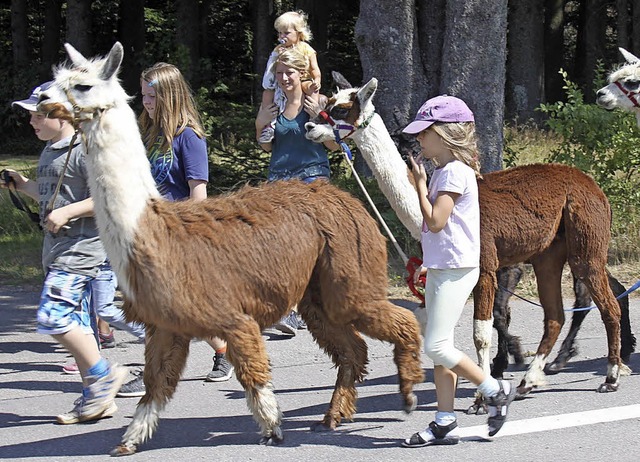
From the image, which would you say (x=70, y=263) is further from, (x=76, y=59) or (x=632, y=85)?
(x=632, y=85)

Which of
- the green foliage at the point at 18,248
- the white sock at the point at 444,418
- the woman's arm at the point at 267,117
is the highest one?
the woman's arm at the point at 267,117

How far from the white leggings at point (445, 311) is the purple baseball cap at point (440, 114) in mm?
757

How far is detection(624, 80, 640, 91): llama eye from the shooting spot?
742 centimetres

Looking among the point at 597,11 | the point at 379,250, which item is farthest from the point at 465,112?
the point at 597,11

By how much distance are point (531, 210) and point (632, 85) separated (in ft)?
5.95

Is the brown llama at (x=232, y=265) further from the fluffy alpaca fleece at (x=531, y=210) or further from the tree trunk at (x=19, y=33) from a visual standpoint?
the tree trunk at (x=19, y=33)

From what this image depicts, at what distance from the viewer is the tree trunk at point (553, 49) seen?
25.7 meters

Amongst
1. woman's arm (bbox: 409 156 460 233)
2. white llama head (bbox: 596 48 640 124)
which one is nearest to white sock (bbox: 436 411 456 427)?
woman's arm (bbox: 409 156 460 233)

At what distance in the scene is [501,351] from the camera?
21.9 feet

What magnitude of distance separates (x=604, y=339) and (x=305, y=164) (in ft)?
9.44

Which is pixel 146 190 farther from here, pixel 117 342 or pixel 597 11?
pixel 597 11

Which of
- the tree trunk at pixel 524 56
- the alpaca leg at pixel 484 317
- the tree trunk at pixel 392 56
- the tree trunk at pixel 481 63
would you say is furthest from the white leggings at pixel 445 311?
the tree trunk at pixel 524 56

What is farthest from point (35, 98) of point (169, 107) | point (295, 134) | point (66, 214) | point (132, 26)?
point (132, 26)

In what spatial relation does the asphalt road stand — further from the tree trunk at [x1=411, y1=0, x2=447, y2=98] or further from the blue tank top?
the tree trunk at [x1=411, y1=0, x2=447, y2=98]
